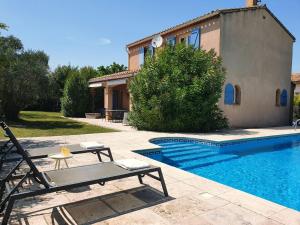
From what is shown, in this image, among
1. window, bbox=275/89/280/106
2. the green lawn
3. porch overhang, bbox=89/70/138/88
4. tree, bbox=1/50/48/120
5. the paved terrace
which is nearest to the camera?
the paved terrace

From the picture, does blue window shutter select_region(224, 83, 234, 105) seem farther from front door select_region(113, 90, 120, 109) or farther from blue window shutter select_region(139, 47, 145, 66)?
front door select_region(113, 90, 120, 109)

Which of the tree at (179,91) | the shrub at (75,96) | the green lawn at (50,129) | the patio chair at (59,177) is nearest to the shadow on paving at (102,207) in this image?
the patio chair at (59,177)

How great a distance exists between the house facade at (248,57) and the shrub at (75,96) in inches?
167

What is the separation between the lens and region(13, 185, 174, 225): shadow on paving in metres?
4.73

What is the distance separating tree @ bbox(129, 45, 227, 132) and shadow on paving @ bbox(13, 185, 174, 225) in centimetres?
1142

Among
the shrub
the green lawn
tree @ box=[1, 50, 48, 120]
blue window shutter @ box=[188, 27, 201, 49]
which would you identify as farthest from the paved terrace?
the shrub

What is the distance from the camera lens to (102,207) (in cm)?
527

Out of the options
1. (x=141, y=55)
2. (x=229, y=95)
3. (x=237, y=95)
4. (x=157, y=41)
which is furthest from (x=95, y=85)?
(x=237, y=95)

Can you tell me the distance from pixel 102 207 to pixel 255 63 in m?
21.0

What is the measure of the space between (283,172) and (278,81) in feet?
57.3

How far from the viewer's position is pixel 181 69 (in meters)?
17.8

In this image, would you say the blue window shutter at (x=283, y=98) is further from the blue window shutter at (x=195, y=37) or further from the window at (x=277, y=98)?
the blue window shutter at (x=195, y=37)

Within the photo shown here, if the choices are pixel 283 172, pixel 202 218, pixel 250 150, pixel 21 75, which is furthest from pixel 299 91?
pixel 202 218

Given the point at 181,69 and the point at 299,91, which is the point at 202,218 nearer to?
the point at 181,69
